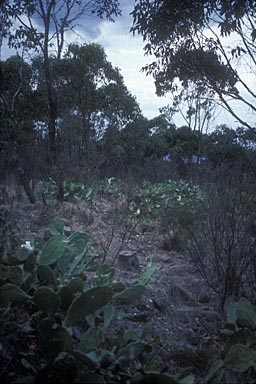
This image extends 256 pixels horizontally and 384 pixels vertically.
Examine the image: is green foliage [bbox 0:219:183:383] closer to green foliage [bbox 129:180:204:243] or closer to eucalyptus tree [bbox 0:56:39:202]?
eucalyptus tree [bbox 0:56:39:202]

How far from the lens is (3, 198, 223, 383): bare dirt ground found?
2.95 m

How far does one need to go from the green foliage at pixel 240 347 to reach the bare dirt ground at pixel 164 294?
25 centimetres

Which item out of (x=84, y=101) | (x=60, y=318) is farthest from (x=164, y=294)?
(x=84, y=101)

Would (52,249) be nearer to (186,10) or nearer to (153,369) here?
(153,369)

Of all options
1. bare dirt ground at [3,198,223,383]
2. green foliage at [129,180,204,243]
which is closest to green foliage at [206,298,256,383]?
bare dirt ground at [3,198,223,383]

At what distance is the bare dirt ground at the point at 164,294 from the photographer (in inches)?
116

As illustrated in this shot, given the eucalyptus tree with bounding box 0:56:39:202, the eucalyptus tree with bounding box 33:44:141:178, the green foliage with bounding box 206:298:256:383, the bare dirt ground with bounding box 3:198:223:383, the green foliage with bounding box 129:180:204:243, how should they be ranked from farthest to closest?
the eucalyptus tree with bounding box 33:44:141:178 < the green foliage with bounding box 129:180:204:243 < the eucalyptus tree with bounding box 0:56:39:202 < the bare dirt ground with bounding box 3:198:223:383 < the green foliage with bounding box 206:298:256:383

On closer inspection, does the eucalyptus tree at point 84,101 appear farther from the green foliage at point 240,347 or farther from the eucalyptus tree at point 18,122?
the green foliage at point 240,347

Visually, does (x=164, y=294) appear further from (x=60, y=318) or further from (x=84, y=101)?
(x=84, y=101)

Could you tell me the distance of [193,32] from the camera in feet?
25.0

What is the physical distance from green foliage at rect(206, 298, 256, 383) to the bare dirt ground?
0.82ft

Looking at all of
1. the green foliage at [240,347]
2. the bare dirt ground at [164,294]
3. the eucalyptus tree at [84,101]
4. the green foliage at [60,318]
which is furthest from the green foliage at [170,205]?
the green foliage at [60,318]

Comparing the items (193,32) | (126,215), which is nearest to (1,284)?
(126,215)

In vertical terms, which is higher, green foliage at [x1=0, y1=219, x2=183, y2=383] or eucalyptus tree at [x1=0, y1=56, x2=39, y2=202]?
eucalyptus tree at [x1=0, y1=56, x2=39, y2=202]
